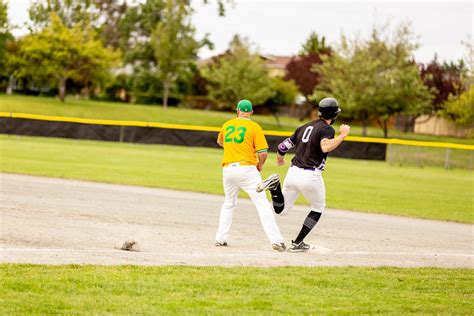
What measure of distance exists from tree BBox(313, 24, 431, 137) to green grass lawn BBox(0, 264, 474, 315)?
157 ft

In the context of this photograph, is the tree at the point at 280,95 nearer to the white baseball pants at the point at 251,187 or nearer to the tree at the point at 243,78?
the tree at the point at 243,78

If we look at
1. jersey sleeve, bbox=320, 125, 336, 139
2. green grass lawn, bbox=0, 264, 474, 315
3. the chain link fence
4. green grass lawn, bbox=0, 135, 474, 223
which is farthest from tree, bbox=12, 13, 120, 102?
green grass lawn, bbox=0, 264, 474, 315

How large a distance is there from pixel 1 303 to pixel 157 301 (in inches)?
53.2

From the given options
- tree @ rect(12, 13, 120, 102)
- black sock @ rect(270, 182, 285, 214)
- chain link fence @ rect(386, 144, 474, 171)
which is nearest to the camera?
black sock @ rect(270, 182, 285, 214)

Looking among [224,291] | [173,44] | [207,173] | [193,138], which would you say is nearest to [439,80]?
[173,44]

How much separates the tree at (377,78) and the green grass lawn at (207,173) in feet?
57.7

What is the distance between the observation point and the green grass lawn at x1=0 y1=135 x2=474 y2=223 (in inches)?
813

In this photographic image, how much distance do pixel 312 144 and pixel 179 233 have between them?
287 cm

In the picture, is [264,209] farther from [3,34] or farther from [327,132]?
[3,34]

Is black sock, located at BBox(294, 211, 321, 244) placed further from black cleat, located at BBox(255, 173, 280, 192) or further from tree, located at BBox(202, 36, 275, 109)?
tree, located at BBox(202, 36, 275, 109)

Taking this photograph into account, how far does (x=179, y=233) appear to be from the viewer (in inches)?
492

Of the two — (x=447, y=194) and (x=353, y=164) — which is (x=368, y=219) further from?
(x=353, y=164)

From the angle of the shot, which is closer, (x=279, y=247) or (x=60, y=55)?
(x=279, y=247)

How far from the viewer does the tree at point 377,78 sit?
→ 2229 inches
